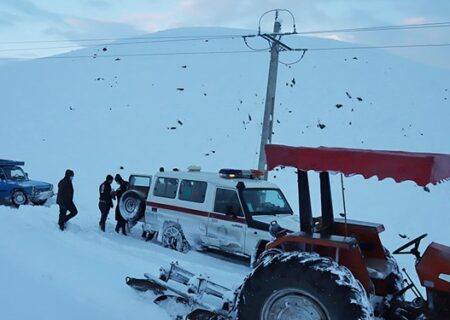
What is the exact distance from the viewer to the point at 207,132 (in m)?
28.0

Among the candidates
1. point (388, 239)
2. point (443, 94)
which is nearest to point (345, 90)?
point (443, 94)

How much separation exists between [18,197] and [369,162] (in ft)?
48.1

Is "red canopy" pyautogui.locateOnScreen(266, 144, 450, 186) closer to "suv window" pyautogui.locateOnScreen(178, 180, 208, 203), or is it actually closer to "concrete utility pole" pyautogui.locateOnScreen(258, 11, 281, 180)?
"suv window" pyautogui.locateOnScreen(178, 180, 208, 203)

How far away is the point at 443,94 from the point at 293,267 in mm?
33721

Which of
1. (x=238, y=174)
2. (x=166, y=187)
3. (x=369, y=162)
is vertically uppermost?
(x=369, y=162)

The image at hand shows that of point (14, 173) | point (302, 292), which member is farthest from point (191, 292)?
point (14, 173)

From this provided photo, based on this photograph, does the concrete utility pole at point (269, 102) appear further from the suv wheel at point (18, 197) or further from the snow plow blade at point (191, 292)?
the snow plow blade at point (191, 292)

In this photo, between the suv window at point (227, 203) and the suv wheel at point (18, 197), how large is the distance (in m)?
8.93

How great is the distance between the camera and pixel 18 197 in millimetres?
15680

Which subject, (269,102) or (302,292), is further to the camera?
(269,102)

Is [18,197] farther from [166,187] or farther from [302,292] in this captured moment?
[302,292]

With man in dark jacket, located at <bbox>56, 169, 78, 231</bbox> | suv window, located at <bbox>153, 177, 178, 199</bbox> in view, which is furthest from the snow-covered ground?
suv window, located at <bbox>153, 177, 178, 199</bbox>

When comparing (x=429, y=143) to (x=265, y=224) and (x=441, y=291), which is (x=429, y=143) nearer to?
(x=265, y=224)

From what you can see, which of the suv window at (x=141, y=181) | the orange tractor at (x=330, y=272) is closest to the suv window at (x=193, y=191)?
the suv window at (x=141, y=181)
